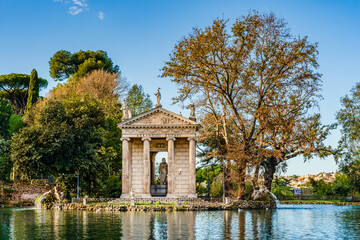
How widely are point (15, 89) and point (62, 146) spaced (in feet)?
149

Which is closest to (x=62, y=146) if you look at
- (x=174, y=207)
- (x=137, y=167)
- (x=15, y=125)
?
(x=137, y=167)

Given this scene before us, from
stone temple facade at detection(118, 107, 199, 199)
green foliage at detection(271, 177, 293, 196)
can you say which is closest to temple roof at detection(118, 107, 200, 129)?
stone temple facade at detection(118, 107, 199, 199)

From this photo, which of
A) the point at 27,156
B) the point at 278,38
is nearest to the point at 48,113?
the point at 27,156

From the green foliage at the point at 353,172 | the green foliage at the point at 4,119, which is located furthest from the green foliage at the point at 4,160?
the green foliage at the point at 353,172

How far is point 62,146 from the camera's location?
4250cm

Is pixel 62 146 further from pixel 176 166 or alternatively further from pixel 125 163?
pixel 176 166

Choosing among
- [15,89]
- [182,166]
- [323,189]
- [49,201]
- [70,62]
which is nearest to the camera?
[49,201]

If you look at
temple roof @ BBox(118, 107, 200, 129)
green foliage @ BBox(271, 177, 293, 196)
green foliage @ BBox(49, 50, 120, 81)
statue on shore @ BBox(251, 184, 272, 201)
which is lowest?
green foliage @ BBox(271, 177, 293, 196)

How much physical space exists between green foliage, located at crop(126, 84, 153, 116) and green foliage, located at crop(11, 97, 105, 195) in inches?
878

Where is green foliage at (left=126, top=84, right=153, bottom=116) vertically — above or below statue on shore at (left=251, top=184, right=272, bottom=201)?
above

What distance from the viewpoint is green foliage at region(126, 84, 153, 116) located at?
70438 millimetres

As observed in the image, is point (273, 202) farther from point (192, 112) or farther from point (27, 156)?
point (27, 156)

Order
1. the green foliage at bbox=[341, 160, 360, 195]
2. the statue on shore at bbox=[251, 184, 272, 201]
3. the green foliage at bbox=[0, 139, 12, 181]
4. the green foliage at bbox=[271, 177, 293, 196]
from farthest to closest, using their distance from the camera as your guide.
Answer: the green foliage at bbox=[271, 177, 293, 196], the green foliage at bbox=[341, 160, 360, 195], the green foliage at bbox=[0, 139, 12, 181], the statue on shore at bbox=[251, 184, 272, 201]

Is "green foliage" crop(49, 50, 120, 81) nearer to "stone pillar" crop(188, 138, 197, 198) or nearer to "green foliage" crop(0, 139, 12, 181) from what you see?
"green foliage" crop(0, 139, 12, 181)
